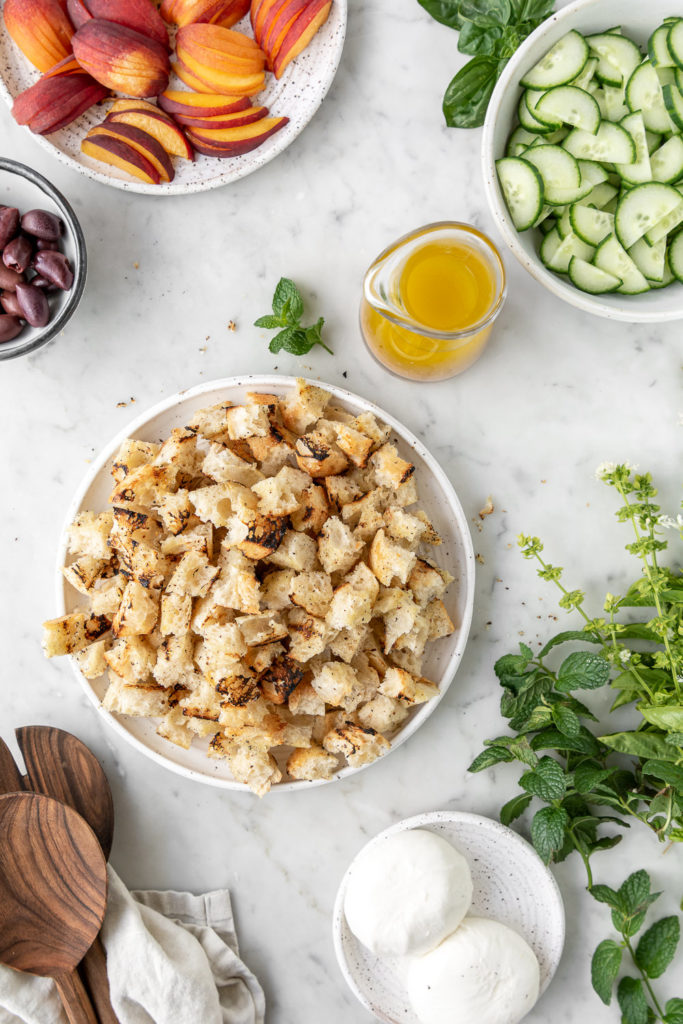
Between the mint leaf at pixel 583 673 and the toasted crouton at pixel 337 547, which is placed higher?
the toasted crouton at pixel 337 547

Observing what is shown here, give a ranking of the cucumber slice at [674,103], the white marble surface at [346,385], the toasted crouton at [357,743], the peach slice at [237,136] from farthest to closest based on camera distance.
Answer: the white marble surface at [346,385] → the peach slice at [237,136] → the toasted crouton at [357,743] → the cucumber slice at [674,103]

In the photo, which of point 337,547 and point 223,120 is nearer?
point 337,547

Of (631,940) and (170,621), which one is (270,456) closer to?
(170,621)

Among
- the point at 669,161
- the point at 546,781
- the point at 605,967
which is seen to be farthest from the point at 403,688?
the point at 669,161

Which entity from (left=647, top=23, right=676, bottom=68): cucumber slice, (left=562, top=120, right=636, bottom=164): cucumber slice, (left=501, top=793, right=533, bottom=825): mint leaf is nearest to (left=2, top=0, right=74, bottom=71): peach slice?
(left=562, top=120, right=636, bottom=164): cucumber slice

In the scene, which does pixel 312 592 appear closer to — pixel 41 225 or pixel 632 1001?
pixel 41 225

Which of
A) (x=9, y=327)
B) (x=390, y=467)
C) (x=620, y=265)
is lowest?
(x=390, y=467)

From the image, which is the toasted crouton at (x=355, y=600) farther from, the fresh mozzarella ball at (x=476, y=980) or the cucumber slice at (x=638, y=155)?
the cucumber slice at (x=638, y=155)

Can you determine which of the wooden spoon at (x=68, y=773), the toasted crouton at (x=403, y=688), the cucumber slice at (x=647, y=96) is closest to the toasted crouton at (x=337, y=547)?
the toasted crouton at (x=403, y=688)
